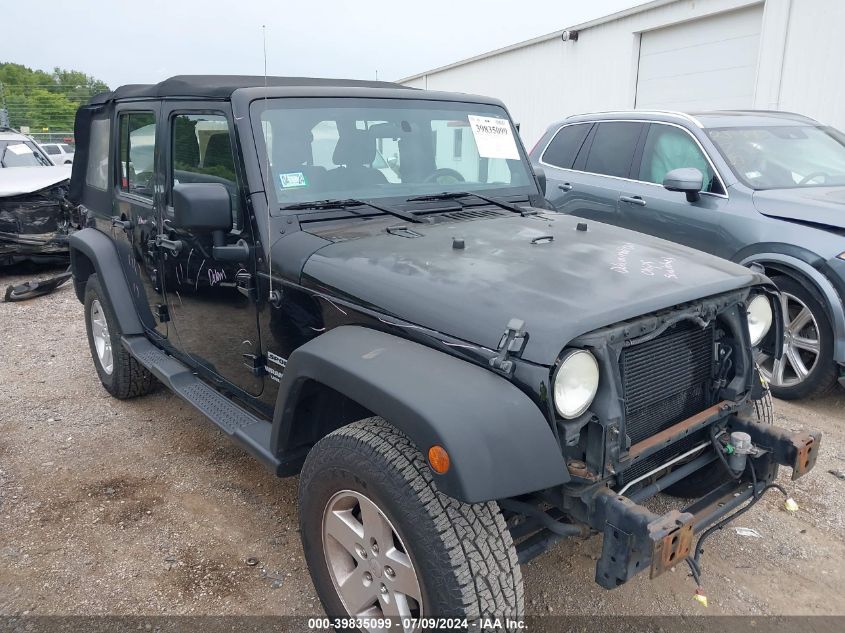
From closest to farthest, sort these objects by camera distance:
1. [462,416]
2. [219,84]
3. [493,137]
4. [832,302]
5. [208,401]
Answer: [462,416]
[219,84]
[208,401]
[493,137]
[832,302]

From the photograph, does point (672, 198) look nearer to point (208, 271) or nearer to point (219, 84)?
point (219, 84)

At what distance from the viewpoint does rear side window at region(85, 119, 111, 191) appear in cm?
454

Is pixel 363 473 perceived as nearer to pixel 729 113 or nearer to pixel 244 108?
pixel 244 108

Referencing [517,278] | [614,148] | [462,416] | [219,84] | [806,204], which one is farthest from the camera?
[614,148]

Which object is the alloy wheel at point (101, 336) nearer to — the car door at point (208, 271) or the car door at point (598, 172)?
the car door at point (208, 271)

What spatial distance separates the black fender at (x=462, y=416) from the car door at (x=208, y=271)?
108cm

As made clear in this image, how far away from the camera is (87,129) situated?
4934 millimetres

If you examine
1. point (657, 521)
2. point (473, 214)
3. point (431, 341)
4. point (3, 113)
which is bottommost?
point (657, 521)

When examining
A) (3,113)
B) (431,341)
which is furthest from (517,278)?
(3,113)

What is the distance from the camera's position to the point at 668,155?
18.3 feet

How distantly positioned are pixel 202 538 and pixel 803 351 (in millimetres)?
3967

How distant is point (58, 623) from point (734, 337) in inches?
111

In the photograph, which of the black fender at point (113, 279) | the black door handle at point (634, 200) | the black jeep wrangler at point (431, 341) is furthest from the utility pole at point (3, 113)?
the black jeep wrangler at point (431, 341)

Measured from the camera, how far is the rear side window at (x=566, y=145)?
252 inches
